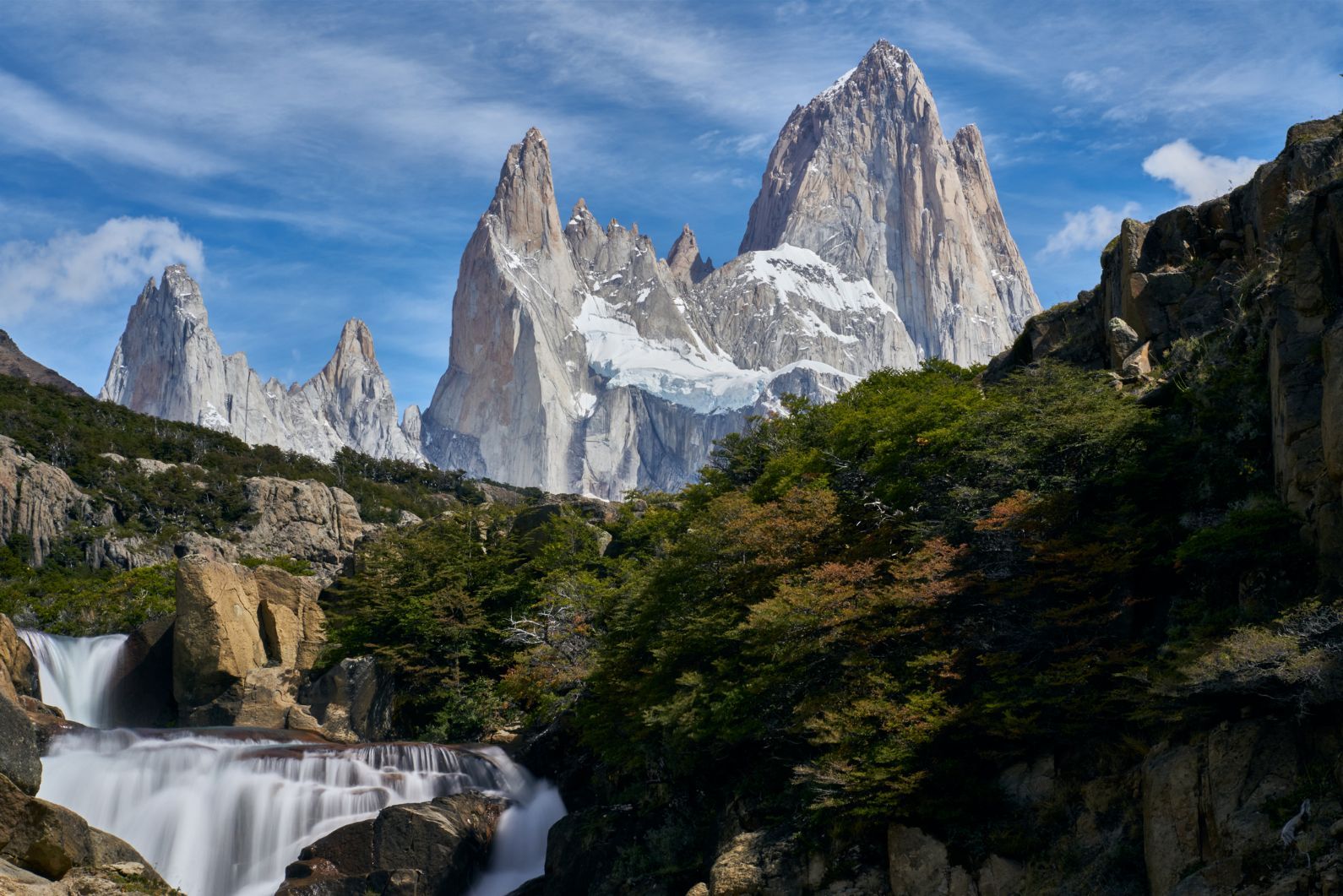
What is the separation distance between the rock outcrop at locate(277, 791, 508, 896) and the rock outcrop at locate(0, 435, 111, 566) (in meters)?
50.8


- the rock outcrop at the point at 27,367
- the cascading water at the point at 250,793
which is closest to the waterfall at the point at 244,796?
the cascading water at the point at 250,793

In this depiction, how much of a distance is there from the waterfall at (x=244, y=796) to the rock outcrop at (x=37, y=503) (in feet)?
147

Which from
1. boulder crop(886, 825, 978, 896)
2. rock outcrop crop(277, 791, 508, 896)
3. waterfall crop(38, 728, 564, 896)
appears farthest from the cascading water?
boulder crop(886, 825, 978, 896)

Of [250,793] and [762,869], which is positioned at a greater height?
[250,793]

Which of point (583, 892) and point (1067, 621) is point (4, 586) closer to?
point (583, 892)

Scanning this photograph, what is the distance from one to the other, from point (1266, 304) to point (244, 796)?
26.3 meters

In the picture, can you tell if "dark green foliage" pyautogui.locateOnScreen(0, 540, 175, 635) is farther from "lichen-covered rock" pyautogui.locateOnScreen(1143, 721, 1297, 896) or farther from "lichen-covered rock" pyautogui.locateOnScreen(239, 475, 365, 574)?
"lichen-covered rock" pyautogui.locateOnScreen(1143, 721, 1297, 896)

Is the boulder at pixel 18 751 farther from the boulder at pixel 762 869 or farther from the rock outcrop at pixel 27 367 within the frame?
the rock outcrop at pixel 27 367

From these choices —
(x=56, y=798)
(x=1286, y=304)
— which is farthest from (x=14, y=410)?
(x=1286, y=304)

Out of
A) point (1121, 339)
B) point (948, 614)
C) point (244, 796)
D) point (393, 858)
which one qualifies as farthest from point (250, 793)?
point (1121, 339)

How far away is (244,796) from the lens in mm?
30422

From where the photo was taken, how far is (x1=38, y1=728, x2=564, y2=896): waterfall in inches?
1139

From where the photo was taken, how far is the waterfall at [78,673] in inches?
1671

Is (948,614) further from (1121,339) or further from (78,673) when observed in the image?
(78,673)
